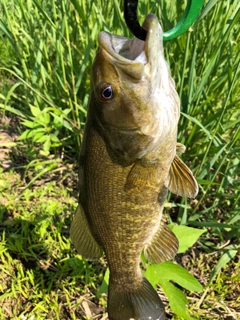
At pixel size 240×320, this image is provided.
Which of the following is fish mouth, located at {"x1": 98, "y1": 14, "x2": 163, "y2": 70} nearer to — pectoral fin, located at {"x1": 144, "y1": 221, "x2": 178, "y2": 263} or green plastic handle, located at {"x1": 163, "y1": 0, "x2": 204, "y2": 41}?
green plastic handle, located at {"x1": 163, "y1": 0, "x2": 204, "y2": 41}

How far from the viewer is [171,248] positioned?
1.59 meters

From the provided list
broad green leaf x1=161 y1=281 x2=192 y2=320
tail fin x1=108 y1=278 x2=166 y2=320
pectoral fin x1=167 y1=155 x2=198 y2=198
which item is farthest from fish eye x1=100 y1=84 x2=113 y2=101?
broad green leaf x1=161 y1=281 x2=192 y2=320

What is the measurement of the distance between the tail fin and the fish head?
1.93ft

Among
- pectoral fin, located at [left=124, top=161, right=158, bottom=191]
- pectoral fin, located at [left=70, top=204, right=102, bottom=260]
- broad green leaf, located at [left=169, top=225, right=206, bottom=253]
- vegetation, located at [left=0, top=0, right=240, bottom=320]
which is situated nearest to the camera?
pectoral fin, located at [left=124, top=161, right=158, bottom=191]

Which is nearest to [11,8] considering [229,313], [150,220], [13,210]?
[13,210]

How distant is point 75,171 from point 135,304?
134 centimetres

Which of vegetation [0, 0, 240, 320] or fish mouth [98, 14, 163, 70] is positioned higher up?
fish mouth [98, 14, 163, 70]

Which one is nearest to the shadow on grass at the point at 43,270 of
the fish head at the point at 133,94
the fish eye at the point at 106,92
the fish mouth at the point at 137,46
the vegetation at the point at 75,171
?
the vegetation at the point at 75,171

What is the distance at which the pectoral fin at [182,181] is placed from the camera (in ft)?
4.63

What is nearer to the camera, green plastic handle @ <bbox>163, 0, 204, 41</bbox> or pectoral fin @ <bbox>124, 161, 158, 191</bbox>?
green plastic handle @ <bbox>163, 0, 204, 41</bbox>

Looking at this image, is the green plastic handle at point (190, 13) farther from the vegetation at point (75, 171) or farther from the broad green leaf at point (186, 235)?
the broad green leaf at point (186, 235)

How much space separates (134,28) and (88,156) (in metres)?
0.44

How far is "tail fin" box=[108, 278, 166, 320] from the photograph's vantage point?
1.56 m

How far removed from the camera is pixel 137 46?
1151 millimetres
